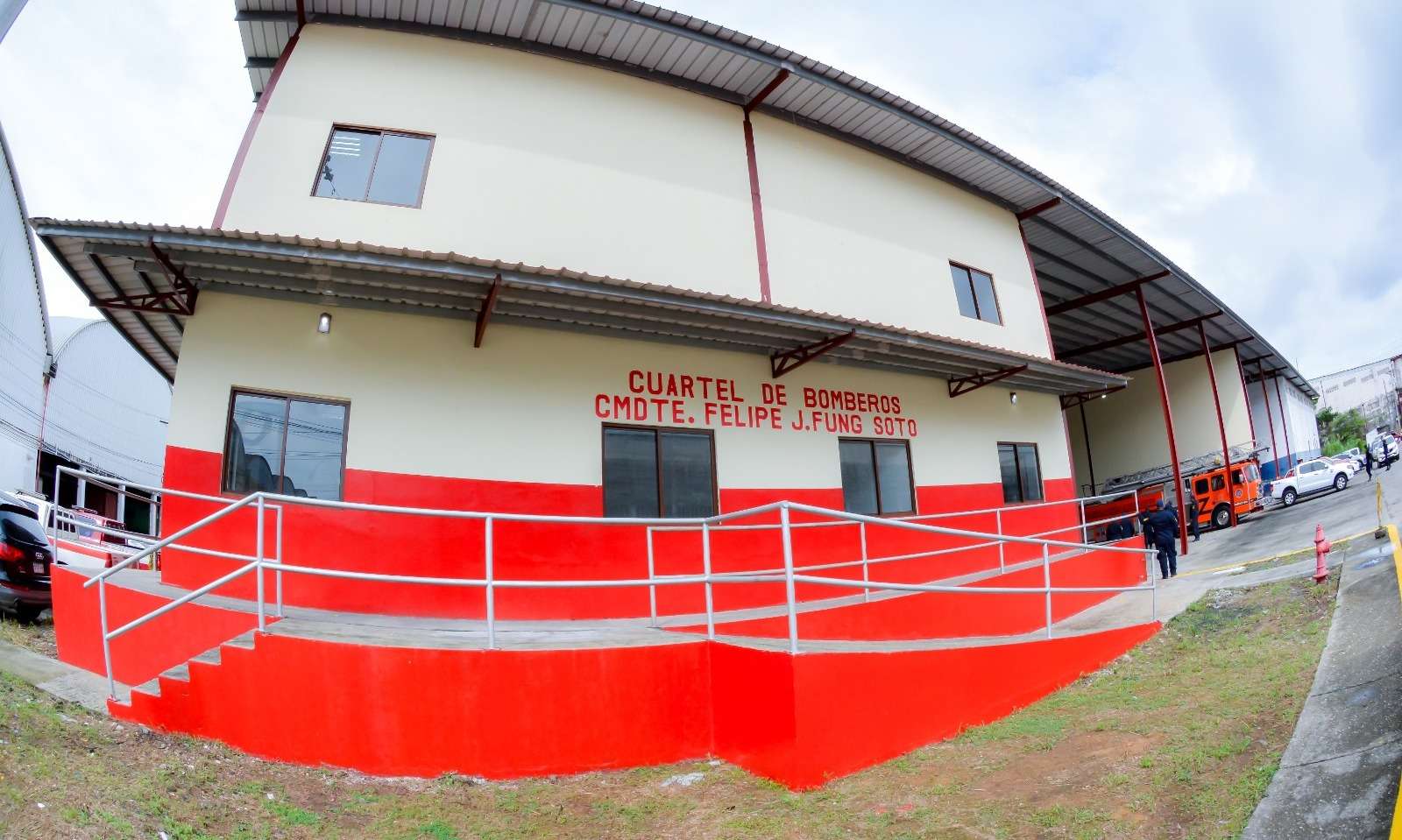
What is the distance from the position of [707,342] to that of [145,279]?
221 inches

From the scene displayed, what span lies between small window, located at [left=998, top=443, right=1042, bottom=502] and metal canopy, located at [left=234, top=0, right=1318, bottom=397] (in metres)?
4.59

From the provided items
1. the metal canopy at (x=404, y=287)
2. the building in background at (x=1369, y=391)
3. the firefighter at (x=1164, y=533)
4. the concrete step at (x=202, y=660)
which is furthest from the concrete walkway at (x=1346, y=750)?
the building in background at (x=1369, y=391)

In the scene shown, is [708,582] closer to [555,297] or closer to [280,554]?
[280,554]

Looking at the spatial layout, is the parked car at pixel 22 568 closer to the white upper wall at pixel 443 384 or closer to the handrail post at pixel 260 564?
the white upper wall at pixel 443 384

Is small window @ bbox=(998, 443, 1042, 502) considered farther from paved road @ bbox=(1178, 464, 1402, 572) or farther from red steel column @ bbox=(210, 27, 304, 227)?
red steel column @ bbox=(210, 27, 304, 227)

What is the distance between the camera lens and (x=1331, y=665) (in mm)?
5652

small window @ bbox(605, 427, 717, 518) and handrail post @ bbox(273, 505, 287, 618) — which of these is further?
small window @ bbox(605, 427, 717, 518)

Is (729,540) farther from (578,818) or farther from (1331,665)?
(1331,665)

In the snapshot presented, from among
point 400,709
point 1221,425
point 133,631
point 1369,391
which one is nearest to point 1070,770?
point 400,709

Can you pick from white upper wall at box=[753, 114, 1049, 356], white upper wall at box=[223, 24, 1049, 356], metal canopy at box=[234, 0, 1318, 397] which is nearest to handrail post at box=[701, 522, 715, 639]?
white upper wall at box=[223, 24, 1049, 356]

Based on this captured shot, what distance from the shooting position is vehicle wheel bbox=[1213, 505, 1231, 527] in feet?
74.4

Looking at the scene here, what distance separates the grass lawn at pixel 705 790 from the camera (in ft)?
12.2

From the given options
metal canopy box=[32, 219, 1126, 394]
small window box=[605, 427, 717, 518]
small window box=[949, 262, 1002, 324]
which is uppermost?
small window box=[949, 262, 1002, 324]

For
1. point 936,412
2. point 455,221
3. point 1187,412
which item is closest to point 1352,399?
point 1187,412
